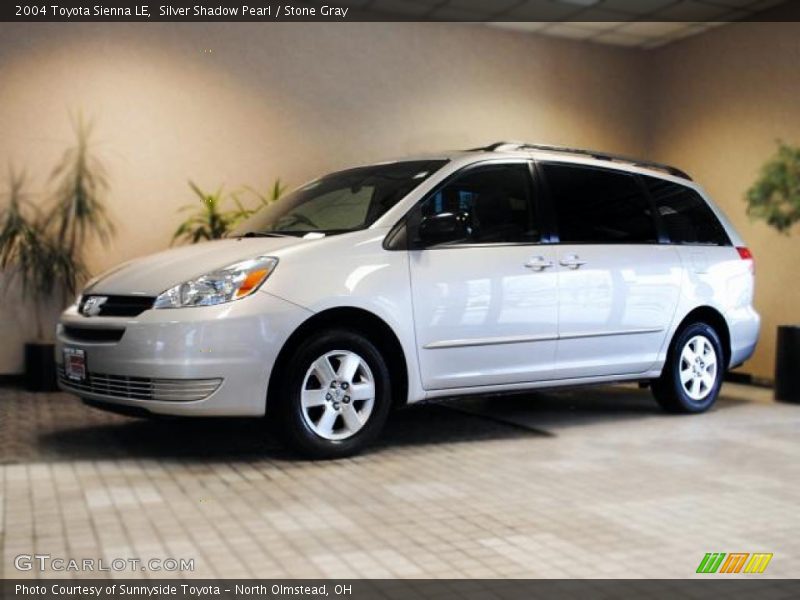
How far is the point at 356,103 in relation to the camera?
824cm

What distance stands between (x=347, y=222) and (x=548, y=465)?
5.15ft

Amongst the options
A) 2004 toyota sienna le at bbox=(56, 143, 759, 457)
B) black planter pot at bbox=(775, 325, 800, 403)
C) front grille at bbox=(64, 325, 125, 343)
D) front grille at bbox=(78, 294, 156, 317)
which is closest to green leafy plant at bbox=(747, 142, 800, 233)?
black planter pot at bbox=(775, 325, 800, 403)

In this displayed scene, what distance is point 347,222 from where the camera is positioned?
4.77 metres

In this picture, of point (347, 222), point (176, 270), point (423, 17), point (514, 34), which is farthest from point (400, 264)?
point (514, 34)

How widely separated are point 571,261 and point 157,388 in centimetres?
234

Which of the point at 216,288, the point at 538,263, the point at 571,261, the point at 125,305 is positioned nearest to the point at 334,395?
the point at 216,288

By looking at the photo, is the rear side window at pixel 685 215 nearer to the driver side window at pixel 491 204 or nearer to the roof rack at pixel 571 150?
the roof rack at pixel 571 150

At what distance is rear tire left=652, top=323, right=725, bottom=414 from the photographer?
19.0 ft

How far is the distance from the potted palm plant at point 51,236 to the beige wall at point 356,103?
130mm

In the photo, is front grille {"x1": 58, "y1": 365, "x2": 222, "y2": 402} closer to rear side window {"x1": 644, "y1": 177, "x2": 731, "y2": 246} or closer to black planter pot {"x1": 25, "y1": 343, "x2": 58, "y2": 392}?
black planter pot {"x1": 25, "y1": 343, "x2": 58, "y2": 392}

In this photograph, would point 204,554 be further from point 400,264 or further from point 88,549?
point 400,264

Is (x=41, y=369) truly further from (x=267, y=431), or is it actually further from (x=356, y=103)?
(x=356, y=103)

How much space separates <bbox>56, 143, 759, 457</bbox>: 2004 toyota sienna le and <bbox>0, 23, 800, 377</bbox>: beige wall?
2.43 metres

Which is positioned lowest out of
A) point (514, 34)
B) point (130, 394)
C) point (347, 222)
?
point (130, 394)
